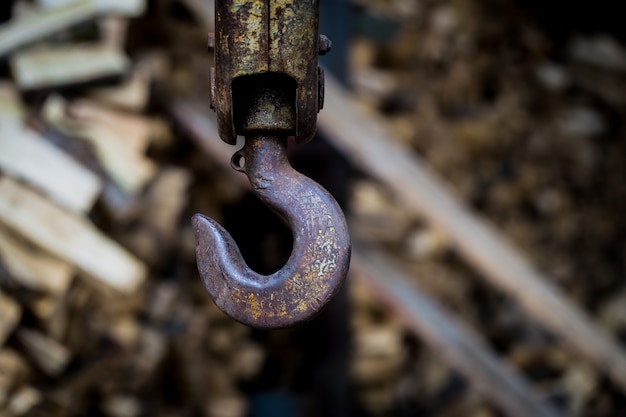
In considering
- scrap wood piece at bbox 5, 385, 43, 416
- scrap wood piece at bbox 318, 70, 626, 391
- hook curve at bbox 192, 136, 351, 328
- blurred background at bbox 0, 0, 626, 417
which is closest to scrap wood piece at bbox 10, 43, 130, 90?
blurred background at bbox 0, 0, 626, 417

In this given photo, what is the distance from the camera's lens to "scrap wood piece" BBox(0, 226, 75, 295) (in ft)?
5.14

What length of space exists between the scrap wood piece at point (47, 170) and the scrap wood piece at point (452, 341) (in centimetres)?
79

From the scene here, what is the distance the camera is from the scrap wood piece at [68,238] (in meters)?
1.61

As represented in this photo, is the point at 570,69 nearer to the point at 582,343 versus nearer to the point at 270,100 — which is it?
the point at 582,343

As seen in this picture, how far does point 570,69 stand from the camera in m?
3.54

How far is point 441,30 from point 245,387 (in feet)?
4.92

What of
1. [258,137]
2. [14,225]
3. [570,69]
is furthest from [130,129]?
[570,69]

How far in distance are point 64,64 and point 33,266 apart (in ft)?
1.80

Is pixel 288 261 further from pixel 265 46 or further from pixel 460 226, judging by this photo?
pixel 460 226

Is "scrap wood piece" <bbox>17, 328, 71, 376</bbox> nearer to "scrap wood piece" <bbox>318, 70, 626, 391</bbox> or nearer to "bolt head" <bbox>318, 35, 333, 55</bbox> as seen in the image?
"scrap wood piece" <bbox>318, 70, 626, 391</bbox>

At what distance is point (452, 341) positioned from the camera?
6.81 ft

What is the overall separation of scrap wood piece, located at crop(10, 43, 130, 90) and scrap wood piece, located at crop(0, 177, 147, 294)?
12.1 inches

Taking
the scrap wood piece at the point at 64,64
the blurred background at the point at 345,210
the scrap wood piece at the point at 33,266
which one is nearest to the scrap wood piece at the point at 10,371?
the blurred background at the point at 345,210

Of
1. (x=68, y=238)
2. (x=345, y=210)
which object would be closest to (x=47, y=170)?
(x=68, y=238)
